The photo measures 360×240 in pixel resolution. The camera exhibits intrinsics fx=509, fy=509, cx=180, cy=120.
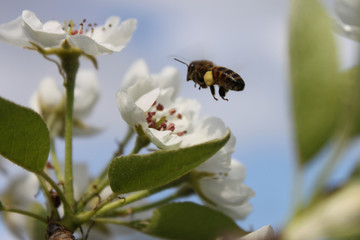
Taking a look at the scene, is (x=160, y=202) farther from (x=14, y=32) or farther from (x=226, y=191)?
(x=14, y=32)

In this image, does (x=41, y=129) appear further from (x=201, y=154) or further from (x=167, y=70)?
(x=167, y=70)

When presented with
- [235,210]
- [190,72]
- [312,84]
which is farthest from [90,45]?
[312,84]

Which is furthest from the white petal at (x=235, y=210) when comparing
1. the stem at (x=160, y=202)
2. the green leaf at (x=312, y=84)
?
the green leaf at (x=312, y=84)

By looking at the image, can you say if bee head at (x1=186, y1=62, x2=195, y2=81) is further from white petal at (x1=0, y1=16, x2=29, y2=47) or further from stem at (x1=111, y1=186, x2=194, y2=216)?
white petal at (x1=0, y1=16, x2=29, y2=47)

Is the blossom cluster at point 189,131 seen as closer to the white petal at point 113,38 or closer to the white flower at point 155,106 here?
the white flower at point 155,106

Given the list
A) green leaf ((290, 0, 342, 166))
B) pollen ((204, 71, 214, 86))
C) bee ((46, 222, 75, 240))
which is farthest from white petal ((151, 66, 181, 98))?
green leaf ((290, 0, 342, 166))

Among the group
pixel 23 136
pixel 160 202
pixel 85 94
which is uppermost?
pixel 85 94

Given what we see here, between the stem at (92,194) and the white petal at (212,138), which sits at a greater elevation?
the white petal at (212,138)
